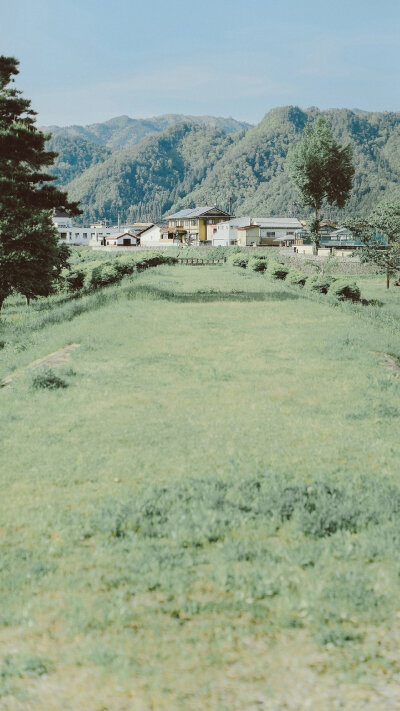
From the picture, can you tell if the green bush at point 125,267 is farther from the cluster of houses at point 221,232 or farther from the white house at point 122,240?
the white house at point 122,240

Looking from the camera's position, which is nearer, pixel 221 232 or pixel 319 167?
pixel 319 167

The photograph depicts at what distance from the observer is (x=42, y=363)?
52.2ft

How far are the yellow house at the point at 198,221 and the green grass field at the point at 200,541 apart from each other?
117m

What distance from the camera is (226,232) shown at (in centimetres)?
12075

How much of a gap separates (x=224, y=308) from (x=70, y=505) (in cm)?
2090

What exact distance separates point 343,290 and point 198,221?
92.1 m

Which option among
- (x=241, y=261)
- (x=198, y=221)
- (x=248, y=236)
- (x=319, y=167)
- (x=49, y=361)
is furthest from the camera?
(x=198, y=221)

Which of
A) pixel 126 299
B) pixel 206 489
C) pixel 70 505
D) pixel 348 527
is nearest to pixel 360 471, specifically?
pixel 348 527

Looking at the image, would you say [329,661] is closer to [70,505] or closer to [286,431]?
[70,505]

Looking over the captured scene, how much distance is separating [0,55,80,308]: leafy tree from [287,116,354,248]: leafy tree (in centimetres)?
5168

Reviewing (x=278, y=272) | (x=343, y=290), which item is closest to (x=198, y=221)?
(x=278, y=272)

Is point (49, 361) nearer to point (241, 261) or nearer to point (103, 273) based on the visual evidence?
point (103, 273)

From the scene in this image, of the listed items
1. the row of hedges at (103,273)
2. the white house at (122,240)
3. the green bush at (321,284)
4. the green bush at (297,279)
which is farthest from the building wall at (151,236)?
the green bush at (321,284)

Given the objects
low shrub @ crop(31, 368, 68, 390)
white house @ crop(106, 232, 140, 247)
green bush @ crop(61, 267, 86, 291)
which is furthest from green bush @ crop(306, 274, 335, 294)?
white house @ crop(106, 232, 140, 247)
